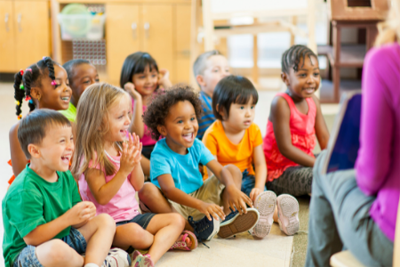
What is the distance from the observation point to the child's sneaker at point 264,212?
5.00 ft

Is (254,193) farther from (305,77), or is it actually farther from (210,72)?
(210,72)

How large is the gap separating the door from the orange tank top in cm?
256

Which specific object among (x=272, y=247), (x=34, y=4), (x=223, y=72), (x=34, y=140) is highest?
(x=34, y=4)

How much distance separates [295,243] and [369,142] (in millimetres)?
794

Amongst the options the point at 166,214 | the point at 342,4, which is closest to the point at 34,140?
the point at 166,214

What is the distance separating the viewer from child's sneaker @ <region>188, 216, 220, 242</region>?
1.46m

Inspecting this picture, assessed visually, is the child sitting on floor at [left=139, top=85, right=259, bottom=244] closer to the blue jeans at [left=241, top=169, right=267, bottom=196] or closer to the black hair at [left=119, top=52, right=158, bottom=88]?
the blue jeans at [left=241, top=169, right=267, bottom=196]

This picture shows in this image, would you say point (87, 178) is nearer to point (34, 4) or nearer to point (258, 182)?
point (258, 182)

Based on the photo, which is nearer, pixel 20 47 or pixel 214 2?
pixel 214 2

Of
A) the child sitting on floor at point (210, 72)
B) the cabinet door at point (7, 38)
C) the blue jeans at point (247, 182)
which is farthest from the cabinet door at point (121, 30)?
the blue jeans at point (247, 182)

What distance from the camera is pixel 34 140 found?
1.17m

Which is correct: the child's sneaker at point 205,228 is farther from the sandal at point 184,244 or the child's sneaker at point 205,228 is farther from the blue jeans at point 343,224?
the blue jeans at point 343,224

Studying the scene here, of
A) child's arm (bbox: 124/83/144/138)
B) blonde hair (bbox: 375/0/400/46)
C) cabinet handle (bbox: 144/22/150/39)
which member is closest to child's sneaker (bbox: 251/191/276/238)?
child's arm (bbox: 124/83/144/138)

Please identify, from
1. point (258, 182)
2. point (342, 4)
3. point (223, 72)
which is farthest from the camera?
point (342, 4)
